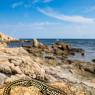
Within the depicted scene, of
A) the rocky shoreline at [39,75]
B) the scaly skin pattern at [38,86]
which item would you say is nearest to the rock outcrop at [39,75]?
the rocky shoreline at [39,75]

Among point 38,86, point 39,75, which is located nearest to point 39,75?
point 39,75

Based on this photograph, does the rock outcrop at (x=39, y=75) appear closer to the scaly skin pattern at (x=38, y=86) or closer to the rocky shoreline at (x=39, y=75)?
the rocky shoreline at (x=39, y=75)

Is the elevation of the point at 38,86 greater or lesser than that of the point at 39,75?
greater

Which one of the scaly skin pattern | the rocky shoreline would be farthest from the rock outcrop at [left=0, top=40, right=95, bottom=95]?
the scaly skin pattern

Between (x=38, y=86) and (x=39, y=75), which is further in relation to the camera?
(x=39, y=75)

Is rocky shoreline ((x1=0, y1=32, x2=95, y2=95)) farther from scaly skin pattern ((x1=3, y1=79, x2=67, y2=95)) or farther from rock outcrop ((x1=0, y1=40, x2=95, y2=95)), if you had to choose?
scaly skin pattern ((x1=3, y1=79, x2=67, y2=95))

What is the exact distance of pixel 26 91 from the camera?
6.29 m

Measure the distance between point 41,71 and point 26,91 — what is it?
13709mm

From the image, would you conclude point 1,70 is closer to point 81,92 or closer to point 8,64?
point 8,64

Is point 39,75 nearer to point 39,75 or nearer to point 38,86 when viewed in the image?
point 39,75

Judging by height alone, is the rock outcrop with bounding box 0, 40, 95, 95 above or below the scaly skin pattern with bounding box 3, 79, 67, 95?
below

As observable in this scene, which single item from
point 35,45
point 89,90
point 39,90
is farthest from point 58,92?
point 35,45

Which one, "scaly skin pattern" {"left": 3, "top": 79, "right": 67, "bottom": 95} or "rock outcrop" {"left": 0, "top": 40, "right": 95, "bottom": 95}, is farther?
"rock outcrop" {"left": 0, "top": 40, "right": 95, "bottom": 95}

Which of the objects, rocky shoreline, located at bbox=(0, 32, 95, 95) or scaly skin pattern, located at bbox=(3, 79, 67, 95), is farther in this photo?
rocky shoreline, located at bbox=(0, 32, 95, 95)
